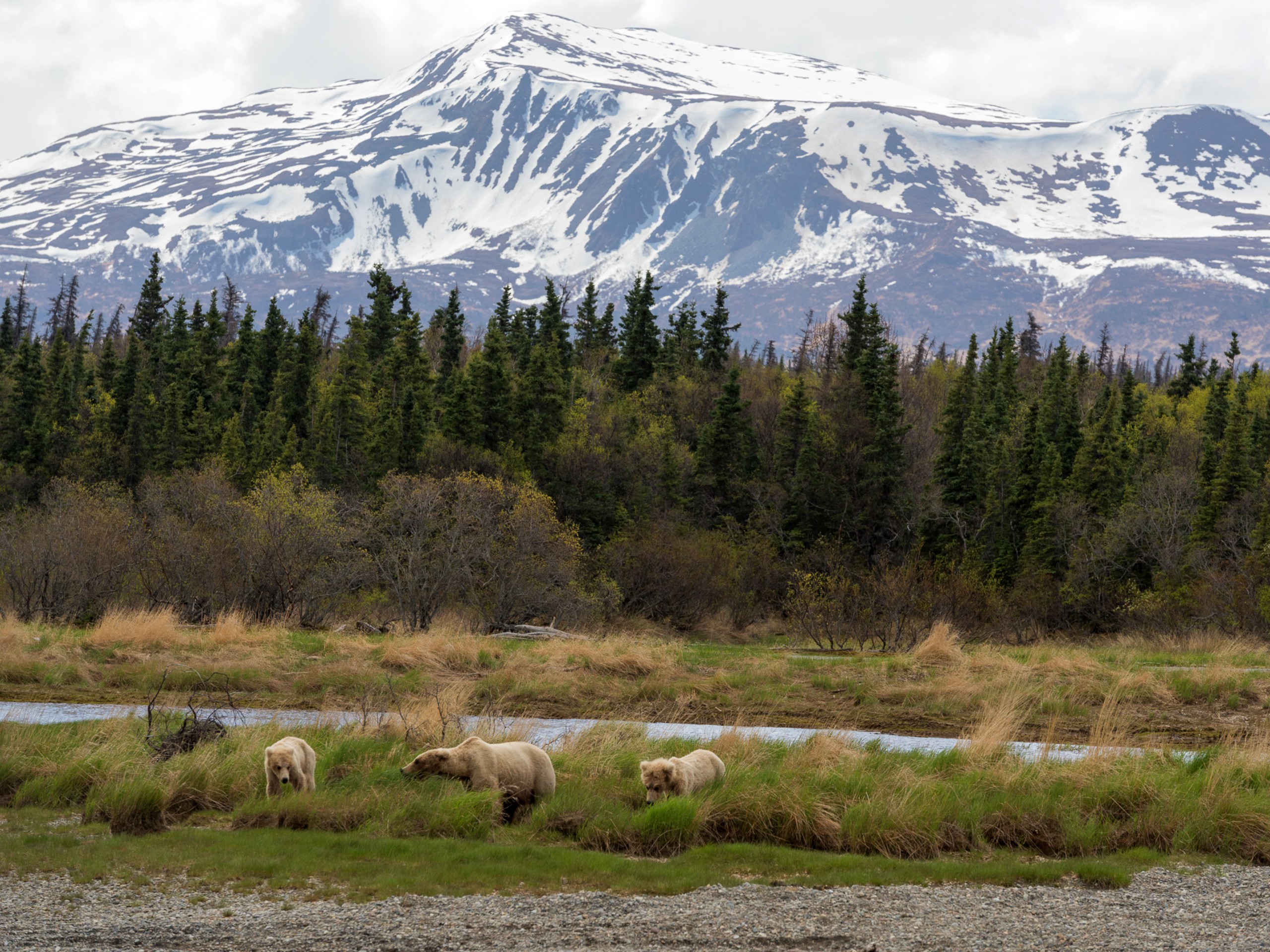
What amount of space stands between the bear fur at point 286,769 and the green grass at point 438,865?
2.82 ft

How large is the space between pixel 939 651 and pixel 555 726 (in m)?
13.0

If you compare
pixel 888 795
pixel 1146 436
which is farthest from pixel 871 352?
pixel 888 795

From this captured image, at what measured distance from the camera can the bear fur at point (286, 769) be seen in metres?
13.9

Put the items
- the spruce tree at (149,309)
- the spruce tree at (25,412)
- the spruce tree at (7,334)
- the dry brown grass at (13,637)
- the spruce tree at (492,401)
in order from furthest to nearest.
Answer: the spruce tree at (7,334), the spruce tree at (149,309), the spruce tree at (25,412), the spruce tree at (492,401), the dry brown grass at (13,637)

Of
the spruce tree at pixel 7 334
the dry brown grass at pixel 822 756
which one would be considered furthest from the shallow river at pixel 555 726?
the spruce tree at pixel 7 334

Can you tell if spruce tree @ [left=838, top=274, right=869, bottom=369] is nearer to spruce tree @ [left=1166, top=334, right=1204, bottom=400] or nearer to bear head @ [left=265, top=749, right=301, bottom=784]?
spruce tree @ [left=1166, top=334, right=1204, bottom=400]

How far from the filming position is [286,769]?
547 inches

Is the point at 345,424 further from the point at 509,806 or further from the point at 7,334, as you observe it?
the point at 7,334

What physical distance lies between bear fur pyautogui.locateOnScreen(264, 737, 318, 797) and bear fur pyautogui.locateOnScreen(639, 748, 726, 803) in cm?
413

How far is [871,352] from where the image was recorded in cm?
7462

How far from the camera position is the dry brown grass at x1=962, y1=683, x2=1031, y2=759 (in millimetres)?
17453

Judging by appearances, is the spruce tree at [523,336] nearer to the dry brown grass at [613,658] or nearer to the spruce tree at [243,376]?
the spruce tree at [243,376]

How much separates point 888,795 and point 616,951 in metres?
5.65

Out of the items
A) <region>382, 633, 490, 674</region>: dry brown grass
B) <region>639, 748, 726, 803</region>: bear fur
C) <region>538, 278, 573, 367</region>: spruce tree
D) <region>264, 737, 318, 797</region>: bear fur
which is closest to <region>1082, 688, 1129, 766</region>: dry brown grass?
<region>639, 748, 726, 803</region>: bear fur
